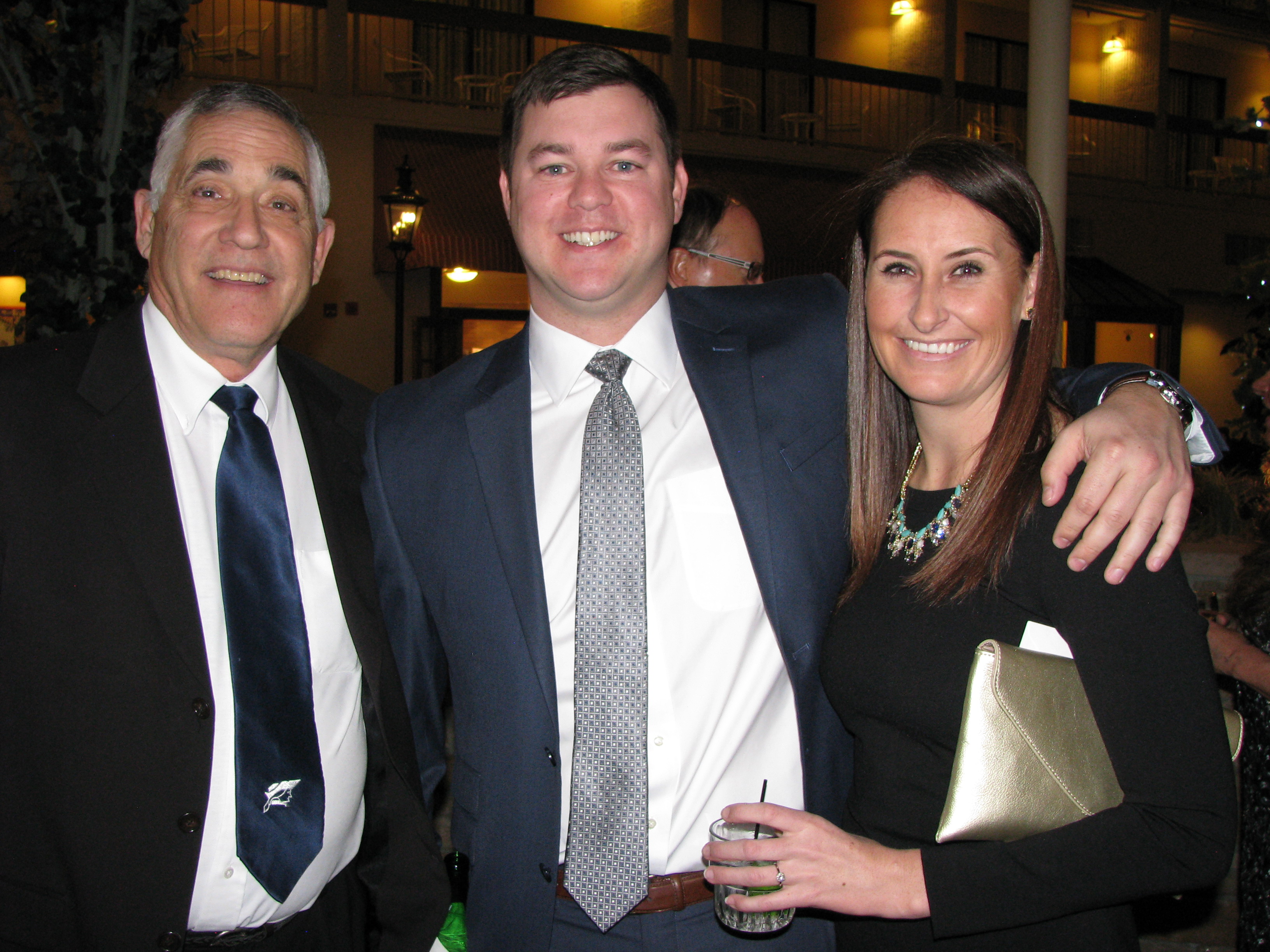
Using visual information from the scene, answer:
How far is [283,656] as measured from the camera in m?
1.72

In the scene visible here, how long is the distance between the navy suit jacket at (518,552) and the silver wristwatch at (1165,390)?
44mm

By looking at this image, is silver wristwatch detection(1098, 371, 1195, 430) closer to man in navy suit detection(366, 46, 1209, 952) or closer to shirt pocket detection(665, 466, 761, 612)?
man in navy suit detection(366, 46, 1209, 952)

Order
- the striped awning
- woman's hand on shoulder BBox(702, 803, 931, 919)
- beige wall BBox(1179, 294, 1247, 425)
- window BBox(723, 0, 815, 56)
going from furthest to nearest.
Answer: beige wall BBox(1179, 294, 1247, 425)
window BBox(723, 0, 815, 56)
the striped awning
woman's hand on shoulder BBox(702, 803, 931, 919)

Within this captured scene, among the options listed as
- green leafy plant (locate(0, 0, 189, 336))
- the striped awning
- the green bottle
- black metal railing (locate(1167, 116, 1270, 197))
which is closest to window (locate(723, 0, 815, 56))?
the striped awning

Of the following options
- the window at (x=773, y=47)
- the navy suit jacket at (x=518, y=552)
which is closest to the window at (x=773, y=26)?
the window at (x=773, y=47)

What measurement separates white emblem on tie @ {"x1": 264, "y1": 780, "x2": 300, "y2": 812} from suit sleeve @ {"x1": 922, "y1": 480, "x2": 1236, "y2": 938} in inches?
42.3

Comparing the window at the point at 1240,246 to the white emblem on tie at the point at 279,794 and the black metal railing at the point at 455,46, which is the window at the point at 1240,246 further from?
the white emblem on tie at the point at 279,794

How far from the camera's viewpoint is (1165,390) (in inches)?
62.6

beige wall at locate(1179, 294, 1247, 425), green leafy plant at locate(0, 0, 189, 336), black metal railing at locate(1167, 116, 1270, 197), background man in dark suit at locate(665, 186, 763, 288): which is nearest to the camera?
green leafy plant at locate(0, 0, 189, 336)

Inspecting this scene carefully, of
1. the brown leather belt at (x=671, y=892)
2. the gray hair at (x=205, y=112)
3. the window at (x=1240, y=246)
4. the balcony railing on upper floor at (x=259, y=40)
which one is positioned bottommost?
the brown leather belt at (x=671, y=892)

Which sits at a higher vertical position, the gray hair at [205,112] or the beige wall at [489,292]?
the beige wall at [489,292]

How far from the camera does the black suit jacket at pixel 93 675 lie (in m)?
1.56

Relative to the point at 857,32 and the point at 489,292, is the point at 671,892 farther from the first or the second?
the point at 857,32

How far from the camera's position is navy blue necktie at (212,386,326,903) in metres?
1.66
